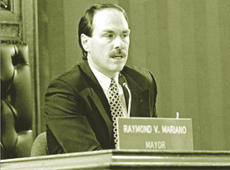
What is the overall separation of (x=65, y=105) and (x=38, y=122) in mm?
835

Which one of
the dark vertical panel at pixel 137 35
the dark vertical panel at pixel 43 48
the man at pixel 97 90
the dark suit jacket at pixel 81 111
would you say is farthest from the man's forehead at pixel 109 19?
the dark vertical panel at pixel 137 35

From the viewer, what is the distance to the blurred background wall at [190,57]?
2.81 meters

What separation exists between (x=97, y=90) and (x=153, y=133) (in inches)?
25.2

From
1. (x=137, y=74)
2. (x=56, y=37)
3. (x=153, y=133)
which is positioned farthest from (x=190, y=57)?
(x=153, y=133)

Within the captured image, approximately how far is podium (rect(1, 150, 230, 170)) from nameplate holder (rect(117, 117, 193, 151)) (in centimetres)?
9

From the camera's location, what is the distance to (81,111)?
1.77 metres

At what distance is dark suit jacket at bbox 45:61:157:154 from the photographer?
1576 millimetres

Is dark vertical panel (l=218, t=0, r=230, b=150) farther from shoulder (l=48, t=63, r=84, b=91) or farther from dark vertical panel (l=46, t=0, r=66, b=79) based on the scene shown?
shoulder (l=48, t=63, r=84, b=91)

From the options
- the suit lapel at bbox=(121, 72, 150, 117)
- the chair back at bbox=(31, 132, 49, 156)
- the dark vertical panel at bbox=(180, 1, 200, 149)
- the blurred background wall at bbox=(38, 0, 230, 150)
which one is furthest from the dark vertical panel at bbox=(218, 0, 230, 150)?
the chair back at bbox=(31, 132, 49, 156)

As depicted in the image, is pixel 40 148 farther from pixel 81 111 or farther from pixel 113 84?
pixel 113 84

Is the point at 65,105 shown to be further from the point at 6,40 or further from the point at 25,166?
the point at 6,40

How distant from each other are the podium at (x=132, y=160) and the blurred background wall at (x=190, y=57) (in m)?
1.65

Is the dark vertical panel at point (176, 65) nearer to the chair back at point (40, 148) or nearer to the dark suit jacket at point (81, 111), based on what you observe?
the dark suit jacket at point (81, 111)

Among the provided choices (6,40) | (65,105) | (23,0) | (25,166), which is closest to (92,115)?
(65,105)
